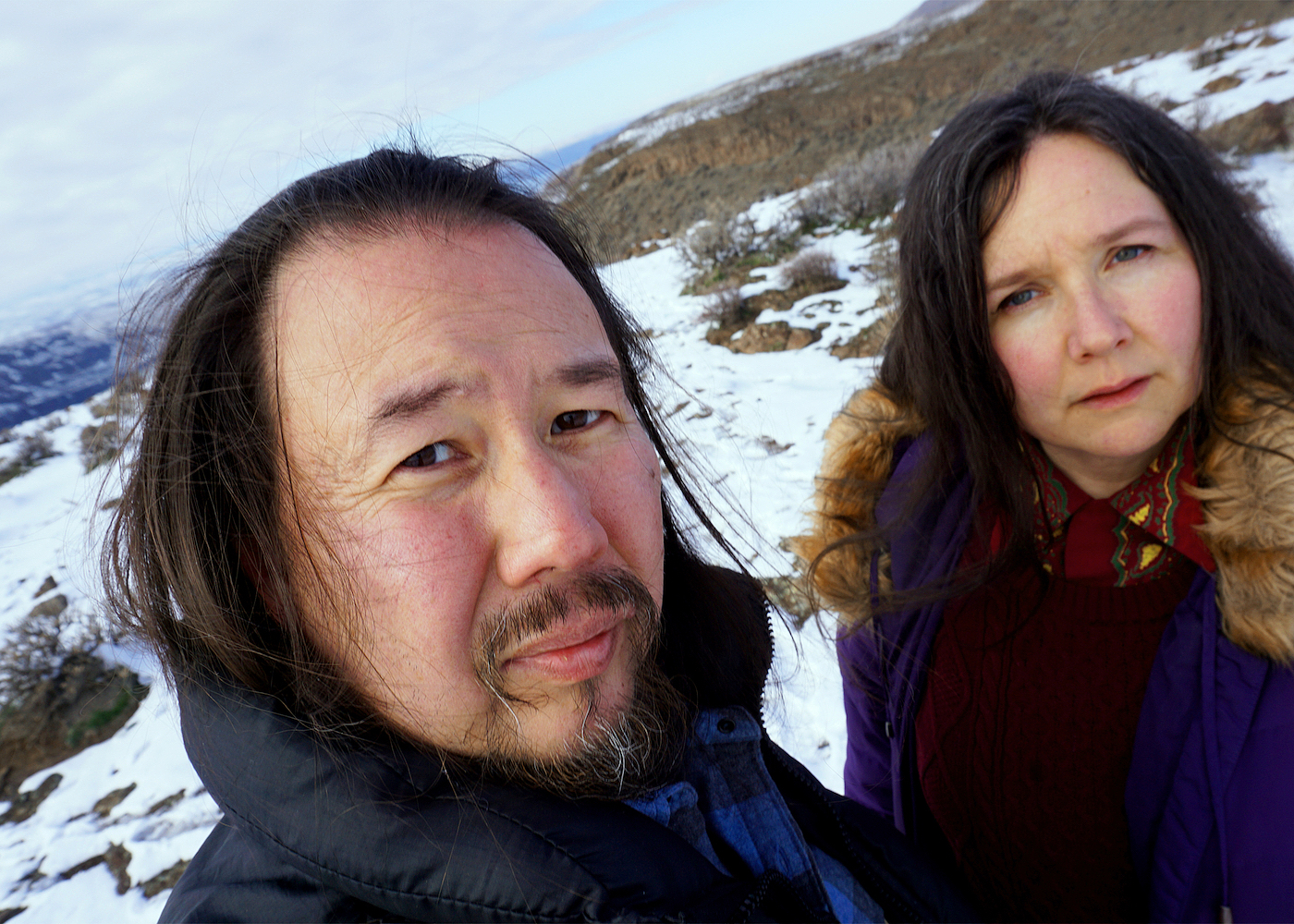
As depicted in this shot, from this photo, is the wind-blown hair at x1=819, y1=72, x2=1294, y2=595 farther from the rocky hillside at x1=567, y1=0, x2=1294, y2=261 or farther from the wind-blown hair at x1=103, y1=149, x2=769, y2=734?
the rocky hillside at x1=567, y1=0, x2=1294, y2=261

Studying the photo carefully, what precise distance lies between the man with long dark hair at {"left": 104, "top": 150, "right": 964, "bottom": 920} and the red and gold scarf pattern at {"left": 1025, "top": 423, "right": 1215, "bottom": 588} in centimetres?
82

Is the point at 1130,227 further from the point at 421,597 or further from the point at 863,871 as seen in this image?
the point at 421,597

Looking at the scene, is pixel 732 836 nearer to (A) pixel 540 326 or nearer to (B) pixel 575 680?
(B) pixel 575 680

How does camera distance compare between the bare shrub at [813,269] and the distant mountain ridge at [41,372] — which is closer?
the bare shrub at [813,269]

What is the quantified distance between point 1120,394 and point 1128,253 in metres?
0.28

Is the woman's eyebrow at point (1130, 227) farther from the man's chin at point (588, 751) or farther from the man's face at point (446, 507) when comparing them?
the man's chin at point (588, 751)

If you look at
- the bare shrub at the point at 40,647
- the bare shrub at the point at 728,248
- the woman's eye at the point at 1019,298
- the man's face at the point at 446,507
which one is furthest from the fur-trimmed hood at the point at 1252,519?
the bare shrub at the point at 728,248

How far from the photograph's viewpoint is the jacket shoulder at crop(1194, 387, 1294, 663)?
46.7 inches

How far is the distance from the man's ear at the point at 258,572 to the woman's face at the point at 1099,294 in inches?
58.4

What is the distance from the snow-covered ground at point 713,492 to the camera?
9.05ft

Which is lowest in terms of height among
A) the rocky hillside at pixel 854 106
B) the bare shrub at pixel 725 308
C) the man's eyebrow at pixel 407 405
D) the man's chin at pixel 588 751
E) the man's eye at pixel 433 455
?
the bare shrub at pixel 725 308

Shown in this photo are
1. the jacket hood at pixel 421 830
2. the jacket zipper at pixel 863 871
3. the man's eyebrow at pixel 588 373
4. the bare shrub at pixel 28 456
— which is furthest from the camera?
the bare shrub at pixel 28 456

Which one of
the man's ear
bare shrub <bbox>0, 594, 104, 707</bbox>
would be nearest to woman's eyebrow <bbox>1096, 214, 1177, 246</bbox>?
the man's ear

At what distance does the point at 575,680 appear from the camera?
979mm
